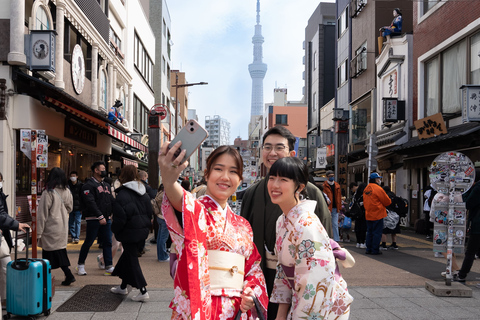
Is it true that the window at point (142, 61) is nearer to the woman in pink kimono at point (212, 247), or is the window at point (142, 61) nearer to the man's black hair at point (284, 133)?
the man's black hair at point (284, 133)

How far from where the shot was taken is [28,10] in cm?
1182

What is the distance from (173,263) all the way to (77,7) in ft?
47.9

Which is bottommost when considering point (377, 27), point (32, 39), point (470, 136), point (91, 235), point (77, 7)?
point (91, 235)

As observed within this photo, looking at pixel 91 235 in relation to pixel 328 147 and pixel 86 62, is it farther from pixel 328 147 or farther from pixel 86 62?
pixel 328 147

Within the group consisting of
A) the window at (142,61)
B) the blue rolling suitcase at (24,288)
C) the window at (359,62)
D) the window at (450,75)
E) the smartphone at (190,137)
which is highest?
the window at (142,61)

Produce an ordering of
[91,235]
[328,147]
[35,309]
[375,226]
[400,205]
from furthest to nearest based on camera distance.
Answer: [328,147], [400,205], [375,226], [91,235], [35,309]

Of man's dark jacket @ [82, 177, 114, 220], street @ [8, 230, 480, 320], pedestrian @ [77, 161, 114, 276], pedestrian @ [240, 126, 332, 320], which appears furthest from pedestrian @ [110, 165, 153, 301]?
pedestrian @ [240, 126, 332, 320]

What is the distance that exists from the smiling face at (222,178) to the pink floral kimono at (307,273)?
42cm

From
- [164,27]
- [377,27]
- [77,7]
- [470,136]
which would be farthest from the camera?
[164,27]

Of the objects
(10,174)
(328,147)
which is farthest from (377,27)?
(10,174)

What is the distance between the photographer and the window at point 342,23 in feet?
92.4

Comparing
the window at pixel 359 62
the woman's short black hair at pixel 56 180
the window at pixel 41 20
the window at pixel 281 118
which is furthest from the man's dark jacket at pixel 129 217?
the window at pixel 281 118

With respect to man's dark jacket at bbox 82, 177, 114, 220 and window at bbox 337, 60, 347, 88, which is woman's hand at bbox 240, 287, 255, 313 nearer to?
man's dark jacket at bbox 82, 177, 114, 220

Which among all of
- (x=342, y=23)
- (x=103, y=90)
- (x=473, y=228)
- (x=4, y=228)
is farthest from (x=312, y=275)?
(x=342, y=23)
